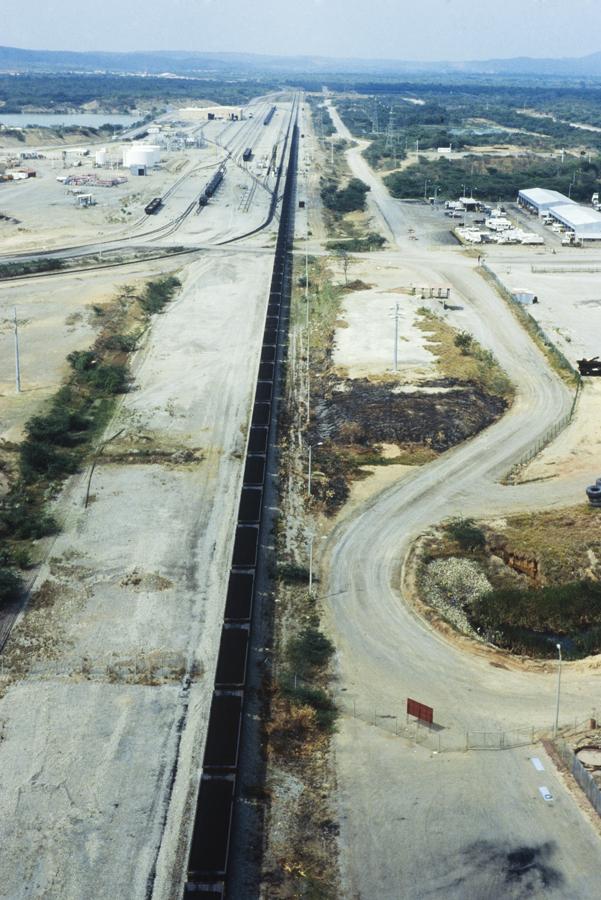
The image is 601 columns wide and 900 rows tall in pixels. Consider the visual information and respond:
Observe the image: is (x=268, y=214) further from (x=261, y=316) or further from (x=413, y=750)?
(x=413, y=750)

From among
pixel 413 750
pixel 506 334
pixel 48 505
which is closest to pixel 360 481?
pixel 48 505

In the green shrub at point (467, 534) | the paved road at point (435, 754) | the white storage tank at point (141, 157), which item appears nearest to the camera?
the paved road at point (435, 754)

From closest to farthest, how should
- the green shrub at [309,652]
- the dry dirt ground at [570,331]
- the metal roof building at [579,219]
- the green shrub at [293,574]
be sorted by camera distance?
the green shrub at [309,652] < the green shrub at [293,574] < the dry dirt ground at [570,331] < the metal roof building at [579,219]

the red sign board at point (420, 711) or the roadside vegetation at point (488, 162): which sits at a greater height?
the roadside vegetation at point (488, 162)

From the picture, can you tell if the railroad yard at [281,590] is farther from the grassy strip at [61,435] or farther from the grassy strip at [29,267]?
the grassy strip at [29,267]

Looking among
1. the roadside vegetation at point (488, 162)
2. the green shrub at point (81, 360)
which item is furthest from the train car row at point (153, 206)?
the green shrub at point (81, 360)

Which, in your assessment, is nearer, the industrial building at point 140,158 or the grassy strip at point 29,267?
the grassy strip at point 29,267

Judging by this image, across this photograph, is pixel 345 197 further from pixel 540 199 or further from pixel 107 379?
pixel 107 379

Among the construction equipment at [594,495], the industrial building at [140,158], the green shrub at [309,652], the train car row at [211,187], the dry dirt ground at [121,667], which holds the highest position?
the industrial building at [140,158]
